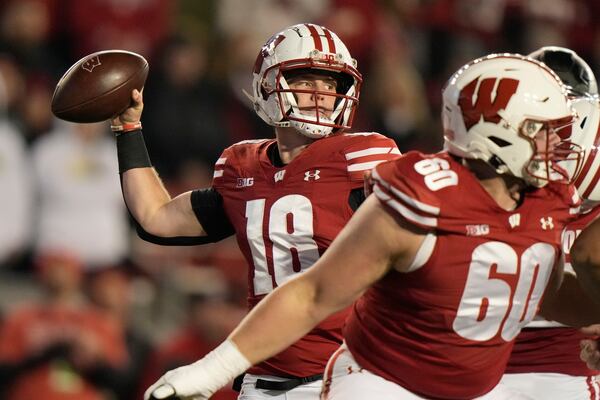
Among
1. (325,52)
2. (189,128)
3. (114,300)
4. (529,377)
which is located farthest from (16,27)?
(529,377)

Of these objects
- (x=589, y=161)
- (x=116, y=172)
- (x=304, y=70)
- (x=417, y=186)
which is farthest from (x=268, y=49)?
(x=116, y=172)

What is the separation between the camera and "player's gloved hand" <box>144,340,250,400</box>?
2.60 meters

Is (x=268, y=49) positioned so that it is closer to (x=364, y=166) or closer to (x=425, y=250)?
(x=364, y=166)

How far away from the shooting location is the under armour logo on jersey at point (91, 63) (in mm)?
3628

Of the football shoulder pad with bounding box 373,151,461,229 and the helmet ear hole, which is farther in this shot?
the helmet ear hole

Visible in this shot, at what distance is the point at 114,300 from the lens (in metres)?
6.07

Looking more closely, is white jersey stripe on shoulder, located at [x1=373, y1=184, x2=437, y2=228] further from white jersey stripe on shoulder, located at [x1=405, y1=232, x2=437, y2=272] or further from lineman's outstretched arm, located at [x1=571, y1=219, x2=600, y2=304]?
lineman's outstretched arm, located at [x1=571, y1=219, x2=600, y2=304]

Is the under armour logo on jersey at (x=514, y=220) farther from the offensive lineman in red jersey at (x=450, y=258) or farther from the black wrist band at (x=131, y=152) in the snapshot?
the black wrist band at (x=131, y=152)

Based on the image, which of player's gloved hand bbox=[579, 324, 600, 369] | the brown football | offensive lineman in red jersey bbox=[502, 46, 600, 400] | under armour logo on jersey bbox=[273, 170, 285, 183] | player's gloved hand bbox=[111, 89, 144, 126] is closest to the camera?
player's gloved hand bbox=[579, 324, 600, 369]

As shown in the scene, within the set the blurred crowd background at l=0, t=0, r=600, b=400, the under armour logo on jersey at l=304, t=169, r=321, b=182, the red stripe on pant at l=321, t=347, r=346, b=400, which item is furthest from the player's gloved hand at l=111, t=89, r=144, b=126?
the blurred crowd background at l=0, t=0, r=600, b=400

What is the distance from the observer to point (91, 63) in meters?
3.65

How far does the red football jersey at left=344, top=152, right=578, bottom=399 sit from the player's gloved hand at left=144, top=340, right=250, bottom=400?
0.38 metres

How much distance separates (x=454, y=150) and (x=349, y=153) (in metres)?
0.61

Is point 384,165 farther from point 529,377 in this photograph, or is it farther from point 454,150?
point 529,377
